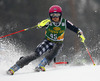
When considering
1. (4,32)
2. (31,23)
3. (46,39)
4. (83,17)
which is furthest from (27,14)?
Answer: (46,39)

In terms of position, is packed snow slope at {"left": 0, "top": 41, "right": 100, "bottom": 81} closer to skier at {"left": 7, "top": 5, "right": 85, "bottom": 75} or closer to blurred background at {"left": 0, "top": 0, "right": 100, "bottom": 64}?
skier at {"left": 7, "top": 5, "right": 85, "bottom": 75}

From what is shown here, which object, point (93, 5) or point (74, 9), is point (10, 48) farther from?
point (93, 5)

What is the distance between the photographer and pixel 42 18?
33.4 feet

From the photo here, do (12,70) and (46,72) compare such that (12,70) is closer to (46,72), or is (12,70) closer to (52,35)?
(46,72)

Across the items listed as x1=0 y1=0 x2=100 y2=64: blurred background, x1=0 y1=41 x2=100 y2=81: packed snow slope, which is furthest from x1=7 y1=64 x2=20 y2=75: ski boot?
x1=0 y1=0 x2=100 y2=64: blurred background

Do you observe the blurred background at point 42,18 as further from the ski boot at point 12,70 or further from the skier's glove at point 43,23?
the ski boot at point 12,70

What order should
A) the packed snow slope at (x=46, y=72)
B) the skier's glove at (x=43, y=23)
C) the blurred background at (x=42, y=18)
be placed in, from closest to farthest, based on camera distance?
the packed snow slope at (x=46, y=72), the skier's glove at (x=43, y=23), the blurred background at (x=42, y=18)

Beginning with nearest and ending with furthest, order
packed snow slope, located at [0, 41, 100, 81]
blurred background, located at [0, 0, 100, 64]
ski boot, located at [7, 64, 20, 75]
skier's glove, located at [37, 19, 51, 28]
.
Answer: packed snow slope, located at [0, 41, 100, 81] → ski boot, located at [7, 64, 20, 75] → skier's glove, located at [37, 19, 51, 28] → blurred background, located at [0, 0, 100, 64]

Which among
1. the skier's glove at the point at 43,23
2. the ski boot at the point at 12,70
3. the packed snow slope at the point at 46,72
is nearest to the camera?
the packed snow slope at the point at 46,72

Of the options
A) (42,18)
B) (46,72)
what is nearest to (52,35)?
(46,72)

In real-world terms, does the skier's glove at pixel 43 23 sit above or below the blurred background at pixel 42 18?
below

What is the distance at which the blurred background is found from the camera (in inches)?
399

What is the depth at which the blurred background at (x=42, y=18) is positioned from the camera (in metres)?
10.1

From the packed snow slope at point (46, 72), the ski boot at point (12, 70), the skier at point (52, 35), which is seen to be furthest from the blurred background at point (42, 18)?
the ski boot at point (12, 70)
